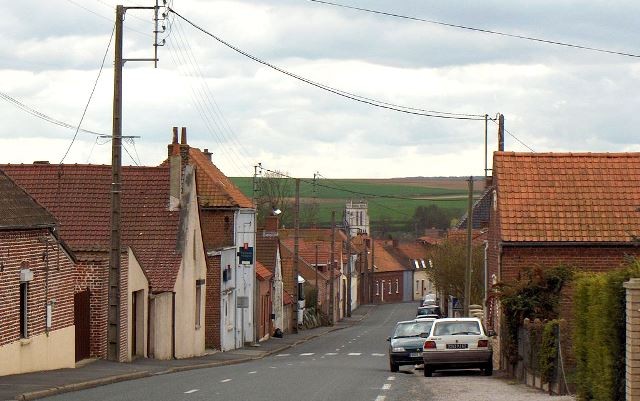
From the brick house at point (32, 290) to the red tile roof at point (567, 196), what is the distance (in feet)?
39.6

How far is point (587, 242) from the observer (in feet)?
102

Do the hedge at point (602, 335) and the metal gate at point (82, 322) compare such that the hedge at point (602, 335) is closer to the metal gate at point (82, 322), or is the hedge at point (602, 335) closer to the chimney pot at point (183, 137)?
the metal gate at point (82, 322)

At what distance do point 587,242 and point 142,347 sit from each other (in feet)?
46.6

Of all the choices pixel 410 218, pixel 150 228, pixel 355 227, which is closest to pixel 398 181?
pixel 410 218

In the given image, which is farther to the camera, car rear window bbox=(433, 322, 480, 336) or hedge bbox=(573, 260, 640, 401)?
car rear window bbox=(433, 322, 480, 336)

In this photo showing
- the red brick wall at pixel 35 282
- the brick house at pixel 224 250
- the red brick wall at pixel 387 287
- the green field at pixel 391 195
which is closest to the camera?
the red brick wall at pixel 35 282

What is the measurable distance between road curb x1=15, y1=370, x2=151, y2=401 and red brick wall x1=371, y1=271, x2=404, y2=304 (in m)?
108

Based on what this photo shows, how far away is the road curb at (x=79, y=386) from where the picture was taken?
18.8m

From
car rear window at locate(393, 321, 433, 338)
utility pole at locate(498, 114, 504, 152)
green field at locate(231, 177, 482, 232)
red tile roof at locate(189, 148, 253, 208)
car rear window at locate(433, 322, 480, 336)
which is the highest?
green field at locate(231, 177, 482, 232)

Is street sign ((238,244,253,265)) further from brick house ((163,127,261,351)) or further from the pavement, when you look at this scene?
the pavement

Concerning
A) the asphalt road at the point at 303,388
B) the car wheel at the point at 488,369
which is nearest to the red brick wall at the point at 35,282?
the asphalt road at the point at 303,388

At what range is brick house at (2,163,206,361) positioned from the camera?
36969mm

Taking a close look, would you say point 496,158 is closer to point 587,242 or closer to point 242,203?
point 587,242

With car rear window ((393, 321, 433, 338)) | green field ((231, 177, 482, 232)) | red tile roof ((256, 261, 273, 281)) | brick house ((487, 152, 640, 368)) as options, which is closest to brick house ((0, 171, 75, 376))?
car rear window ((393, 321, 433, 338))
